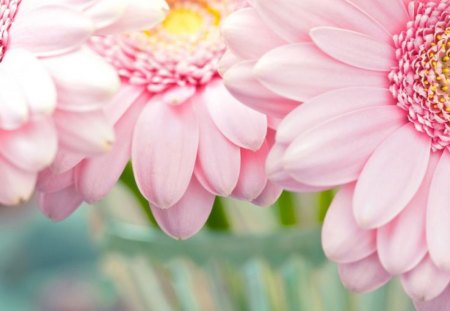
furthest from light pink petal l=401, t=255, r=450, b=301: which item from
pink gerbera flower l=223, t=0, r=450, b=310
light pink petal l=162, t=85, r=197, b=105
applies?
light pink petal l=162, t=85, r=197, b=105

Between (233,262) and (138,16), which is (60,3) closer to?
(138,16)

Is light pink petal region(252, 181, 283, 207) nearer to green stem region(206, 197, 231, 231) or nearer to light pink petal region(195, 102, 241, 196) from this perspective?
light pink petal region(195, 102, 241, 196)

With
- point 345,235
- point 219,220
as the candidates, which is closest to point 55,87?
point 345,235

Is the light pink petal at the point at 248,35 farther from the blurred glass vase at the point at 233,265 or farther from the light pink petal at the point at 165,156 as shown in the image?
the blurred glass vase at the point at 233,265

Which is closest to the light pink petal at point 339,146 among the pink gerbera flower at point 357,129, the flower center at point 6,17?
the pink gerbera flower at point 357,129

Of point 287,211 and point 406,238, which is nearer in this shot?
point 406,238

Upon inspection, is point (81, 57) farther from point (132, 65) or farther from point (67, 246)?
point (67, 246)
